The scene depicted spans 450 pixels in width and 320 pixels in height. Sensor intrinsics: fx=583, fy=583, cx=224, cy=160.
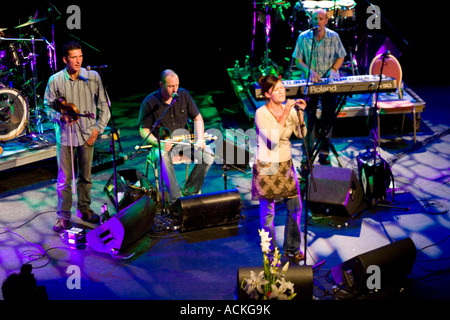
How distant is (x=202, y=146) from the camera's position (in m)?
6.16

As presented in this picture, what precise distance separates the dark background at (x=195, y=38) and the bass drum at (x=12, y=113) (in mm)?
3581

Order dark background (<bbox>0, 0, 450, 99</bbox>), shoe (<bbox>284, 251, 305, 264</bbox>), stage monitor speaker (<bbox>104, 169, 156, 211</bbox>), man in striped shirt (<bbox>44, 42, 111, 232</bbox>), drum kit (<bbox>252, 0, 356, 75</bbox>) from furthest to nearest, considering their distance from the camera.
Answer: dark background (<bbox>0, 0, 450, 99</bbox>), drum kit (<bbox>252, 0, 356, 75</bbox>), stage monitor speaker (<bbox>104, 169, 156, 211</bbox>), man in striped shirt (<bbox>44, 42, 111, 232</bbox>), shoe (<bbox>284, 251, 305, 264</bbox>)

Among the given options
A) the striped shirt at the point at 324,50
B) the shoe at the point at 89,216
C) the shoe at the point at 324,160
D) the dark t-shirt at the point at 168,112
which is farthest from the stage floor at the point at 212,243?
the striped shirt at the point at 324,50

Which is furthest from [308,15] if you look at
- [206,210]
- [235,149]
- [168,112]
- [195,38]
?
[206,210]

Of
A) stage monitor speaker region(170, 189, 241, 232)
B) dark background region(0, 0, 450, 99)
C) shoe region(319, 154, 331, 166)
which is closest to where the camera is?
stage monitor speaker region(170, 189, 241, 232)

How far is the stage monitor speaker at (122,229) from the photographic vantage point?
5316 mm

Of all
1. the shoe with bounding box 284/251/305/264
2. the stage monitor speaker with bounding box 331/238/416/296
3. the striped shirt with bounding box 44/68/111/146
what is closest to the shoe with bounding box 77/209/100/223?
the striped shirt with bounding box 44/68/111/146

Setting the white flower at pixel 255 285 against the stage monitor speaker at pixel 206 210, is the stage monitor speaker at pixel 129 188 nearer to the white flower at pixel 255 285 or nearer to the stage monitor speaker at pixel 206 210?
the stage monitor speaker at pixel 206 210

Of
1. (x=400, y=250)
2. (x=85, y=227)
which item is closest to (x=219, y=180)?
(x=85, y=227)

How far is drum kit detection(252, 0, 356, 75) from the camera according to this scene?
8703mm

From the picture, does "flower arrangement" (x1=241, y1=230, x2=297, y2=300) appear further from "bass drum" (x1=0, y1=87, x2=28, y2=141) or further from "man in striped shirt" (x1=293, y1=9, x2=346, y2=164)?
"bass drum" (x1=0, y1=87, x2=28, y2=141)

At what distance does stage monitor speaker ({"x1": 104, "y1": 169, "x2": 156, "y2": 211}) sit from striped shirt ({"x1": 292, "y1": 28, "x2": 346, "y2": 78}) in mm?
Answer: 2516

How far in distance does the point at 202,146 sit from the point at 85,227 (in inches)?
58.1
